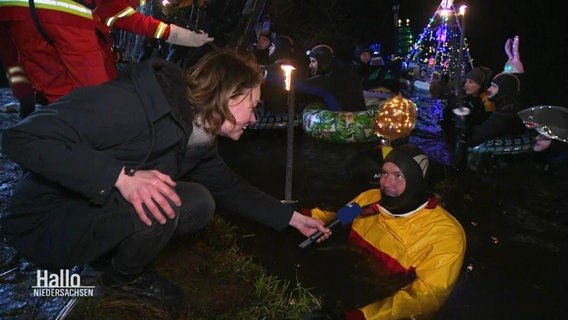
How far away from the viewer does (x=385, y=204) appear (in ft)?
10.4

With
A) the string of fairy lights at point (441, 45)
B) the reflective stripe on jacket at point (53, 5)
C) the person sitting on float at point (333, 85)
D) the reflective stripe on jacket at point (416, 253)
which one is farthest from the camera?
the string of fairy lights at point (441, 45)

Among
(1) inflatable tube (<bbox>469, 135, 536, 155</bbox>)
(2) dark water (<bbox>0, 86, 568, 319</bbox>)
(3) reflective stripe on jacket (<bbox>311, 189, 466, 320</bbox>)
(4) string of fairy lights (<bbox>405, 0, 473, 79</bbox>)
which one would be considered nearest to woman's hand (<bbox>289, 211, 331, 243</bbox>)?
(2) dark water (<bbox>0, 86, 568, 319</bbox>)

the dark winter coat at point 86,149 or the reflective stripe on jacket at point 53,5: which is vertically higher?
the reflective stripe on jacket at point 53,5

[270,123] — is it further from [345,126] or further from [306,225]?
[306,225]

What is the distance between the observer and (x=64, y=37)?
8.40 feet

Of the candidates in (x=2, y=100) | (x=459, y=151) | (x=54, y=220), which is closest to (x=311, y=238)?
(x=54, y=220)

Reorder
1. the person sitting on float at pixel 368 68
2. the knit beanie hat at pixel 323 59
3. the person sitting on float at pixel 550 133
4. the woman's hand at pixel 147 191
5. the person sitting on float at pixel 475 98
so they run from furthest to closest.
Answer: the person sitting on float at pixel 368 68 < the knit beanie hat at pixel 323 59 < the person sitting on float at pixel 475 98 < the person sitting on float at pixel 550 133 < the woman's hand at pixel 147 191

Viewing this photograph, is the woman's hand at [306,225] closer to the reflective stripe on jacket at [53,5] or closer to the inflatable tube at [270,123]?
the reflective stripe on jacket at [53,5]

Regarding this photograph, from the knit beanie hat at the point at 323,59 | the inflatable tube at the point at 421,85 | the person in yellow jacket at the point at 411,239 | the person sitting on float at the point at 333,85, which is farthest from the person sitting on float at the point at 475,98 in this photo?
the inflatable tube at the point at 421,85

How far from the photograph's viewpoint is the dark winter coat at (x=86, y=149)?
Result: 1.68 metres

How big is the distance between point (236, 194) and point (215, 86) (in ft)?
2.91

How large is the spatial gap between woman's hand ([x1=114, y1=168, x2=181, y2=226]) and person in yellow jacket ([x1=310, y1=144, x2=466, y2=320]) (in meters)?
1.26

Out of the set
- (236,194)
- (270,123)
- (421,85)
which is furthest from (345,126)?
(421,85)

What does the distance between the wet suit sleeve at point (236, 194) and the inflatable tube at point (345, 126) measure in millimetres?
3818
